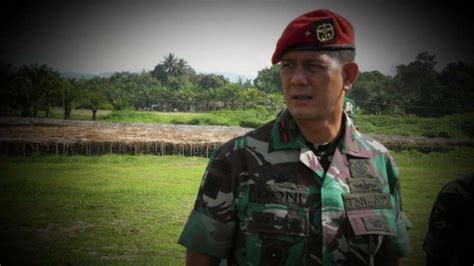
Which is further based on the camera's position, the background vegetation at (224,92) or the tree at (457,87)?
the background vegetation at (224,92)

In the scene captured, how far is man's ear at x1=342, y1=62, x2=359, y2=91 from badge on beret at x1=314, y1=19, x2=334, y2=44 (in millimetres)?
142

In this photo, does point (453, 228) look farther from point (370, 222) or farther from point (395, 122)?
point (395, 122)

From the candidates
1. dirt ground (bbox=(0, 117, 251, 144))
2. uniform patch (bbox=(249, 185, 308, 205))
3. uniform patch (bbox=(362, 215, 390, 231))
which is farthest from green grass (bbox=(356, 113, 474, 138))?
uniform patch (bbox=(249, 185, 308, 205))

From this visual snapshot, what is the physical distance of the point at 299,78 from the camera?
1.51 meters

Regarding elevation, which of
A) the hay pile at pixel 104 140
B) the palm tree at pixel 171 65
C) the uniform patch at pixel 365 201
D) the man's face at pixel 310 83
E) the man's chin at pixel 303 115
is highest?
the palm tree at pixel 171 65

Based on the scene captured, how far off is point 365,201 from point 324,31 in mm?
673

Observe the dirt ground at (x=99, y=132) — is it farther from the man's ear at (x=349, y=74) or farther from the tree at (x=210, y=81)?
the man's ear at (x=349, y=74)

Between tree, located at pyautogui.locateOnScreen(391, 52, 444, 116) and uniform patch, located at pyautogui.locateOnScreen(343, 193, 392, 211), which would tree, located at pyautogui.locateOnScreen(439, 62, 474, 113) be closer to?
tree, located at pyautogui.locateOnScreen(391, 52, 444, 116)

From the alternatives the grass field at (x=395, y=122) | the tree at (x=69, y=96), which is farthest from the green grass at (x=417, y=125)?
the tree at (x=69, y=96)

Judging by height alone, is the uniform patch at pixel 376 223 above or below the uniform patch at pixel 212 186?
below

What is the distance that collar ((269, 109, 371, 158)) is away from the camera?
62.2 inches

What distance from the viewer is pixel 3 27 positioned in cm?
2534

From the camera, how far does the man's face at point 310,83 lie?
5.01 feet

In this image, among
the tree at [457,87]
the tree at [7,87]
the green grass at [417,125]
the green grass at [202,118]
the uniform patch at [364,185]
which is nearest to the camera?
the uniform patch at [364,185]
